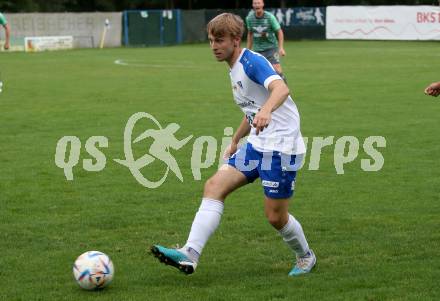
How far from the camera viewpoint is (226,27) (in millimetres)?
6066

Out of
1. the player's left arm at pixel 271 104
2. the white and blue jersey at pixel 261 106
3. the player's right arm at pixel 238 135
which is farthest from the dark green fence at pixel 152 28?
the player's left arm at pixel 271 104

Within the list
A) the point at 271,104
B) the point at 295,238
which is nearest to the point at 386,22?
the point at 295,238

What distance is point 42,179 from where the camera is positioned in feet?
33.9

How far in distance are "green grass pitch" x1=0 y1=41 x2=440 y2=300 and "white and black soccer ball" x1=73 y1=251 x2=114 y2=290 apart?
0.26 feet

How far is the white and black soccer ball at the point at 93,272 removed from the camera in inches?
234

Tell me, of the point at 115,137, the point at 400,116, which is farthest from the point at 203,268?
the point at 400,116

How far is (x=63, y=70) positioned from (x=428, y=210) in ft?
72.2

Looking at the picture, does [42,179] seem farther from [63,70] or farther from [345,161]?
[63,70]

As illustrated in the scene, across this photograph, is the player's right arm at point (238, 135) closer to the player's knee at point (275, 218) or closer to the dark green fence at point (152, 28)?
the player's knee at point (275, 218)

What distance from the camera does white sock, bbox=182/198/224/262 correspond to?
6117mm

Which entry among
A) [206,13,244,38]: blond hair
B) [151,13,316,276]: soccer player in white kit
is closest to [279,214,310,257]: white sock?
[151,13,316,276]: soccer player in white kit

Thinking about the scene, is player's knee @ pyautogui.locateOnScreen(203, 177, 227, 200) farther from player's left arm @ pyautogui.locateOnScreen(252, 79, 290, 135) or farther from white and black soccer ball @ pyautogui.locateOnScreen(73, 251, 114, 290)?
white and black soccer ball @ pyautogui.locateOnScreen(73, 251, 114, 290)

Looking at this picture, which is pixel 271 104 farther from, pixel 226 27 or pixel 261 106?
pixel 226 27

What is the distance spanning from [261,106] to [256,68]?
1.01 ft
